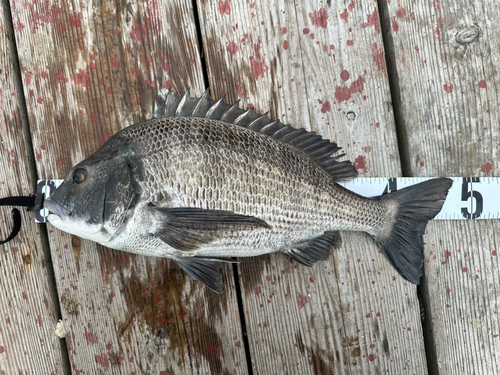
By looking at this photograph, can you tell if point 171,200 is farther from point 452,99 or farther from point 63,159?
point 452,99

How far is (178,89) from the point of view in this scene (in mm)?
1688

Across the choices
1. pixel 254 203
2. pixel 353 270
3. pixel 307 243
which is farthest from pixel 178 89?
pixel 353 270

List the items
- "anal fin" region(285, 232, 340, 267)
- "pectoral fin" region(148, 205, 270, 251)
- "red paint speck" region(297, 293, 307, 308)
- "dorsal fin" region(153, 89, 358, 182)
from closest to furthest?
"pectoral fin" region(148, 205, 270, 251) → "dorsal fin" region(153, 89, 358, 182) → "anal fin" region(285, 232, 340, 267) → "red paint speck" region(297, 293, 307, 308)

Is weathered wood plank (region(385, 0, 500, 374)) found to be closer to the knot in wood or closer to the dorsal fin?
the knot in wood

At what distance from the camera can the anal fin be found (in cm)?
155

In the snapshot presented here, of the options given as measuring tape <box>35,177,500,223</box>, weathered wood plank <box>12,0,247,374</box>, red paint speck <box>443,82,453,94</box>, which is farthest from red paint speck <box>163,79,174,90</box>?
red paint speck <box>443,82,453,94</box>

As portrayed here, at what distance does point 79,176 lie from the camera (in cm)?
132

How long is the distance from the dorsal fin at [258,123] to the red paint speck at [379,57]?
1.84ft

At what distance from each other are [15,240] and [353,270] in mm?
1727

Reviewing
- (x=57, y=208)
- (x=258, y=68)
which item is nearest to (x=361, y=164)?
(x=258, y=68)

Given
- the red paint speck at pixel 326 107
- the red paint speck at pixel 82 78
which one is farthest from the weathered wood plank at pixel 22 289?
the red paint speck at pixel 326 107

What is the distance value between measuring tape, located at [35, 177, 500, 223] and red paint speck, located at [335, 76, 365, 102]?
0.44 meters

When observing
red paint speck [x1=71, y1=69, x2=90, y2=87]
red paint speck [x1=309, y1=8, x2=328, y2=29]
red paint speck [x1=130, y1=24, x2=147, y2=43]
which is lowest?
red paint speck [x1=71, y1=69, x2=90, y2=87]

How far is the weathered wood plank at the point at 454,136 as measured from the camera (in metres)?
1.67
